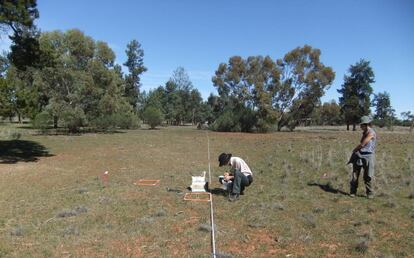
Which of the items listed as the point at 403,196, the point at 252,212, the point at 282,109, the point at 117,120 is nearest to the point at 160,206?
the point at 252,212

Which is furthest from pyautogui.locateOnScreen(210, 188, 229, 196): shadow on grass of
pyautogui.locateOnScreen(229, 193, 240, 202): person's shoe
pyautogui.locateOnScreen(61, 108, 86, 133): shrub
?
pyautogui.locateOnScreen(61, 108, 86, 133): shrub

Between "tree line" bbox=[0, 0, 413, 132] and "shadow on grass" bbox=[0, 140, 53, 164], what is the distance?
6.35ft

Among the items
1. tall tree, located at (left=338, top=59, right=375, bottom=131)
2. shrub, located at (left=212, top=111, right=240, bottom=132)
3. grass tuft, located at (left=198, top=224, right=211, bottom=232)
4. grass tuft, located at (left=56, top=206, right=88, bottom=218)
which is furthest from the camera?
tall tree, located at (left=338, top=59, right=375, bottom=131)

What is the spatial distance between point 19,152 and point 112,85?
18.5 metres

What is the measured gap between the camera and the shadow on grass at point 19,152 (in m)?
16.2

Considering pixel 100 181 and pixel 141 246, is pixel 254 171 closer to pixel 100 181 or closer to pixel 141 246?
pixel 100 181

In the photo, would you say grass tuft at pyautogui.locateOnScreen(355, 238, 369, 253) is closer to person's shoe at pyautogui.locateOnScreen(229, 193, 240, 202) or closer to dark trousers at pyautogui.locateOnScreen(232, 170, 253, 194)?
person's shoe at pyautogui.locateOnScreen(229, 193, 240, 202)

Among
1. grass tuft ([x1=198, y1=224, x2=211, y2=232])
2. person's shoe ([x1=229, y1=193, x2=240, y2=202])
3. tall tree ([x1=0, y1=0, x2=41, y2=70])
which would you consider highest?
tall tree ([x1=0, y1=0, x2=41, y2=70])

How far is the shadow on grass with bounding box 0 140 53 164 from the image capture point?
53.2 feet

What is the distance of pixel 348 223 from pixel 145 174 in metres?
7.70

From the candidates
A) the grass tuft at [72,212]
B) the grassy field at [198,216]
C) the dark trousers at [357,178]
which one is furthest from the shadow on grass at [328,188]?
the grass tuft at [72,212]

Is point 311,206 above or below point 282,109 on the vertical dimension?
below

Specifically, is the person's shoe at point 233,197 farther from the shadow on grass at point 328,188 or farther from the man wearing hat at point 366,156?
the man wearing hat at point 366,156

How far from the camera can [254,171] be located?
1314 centimetres
